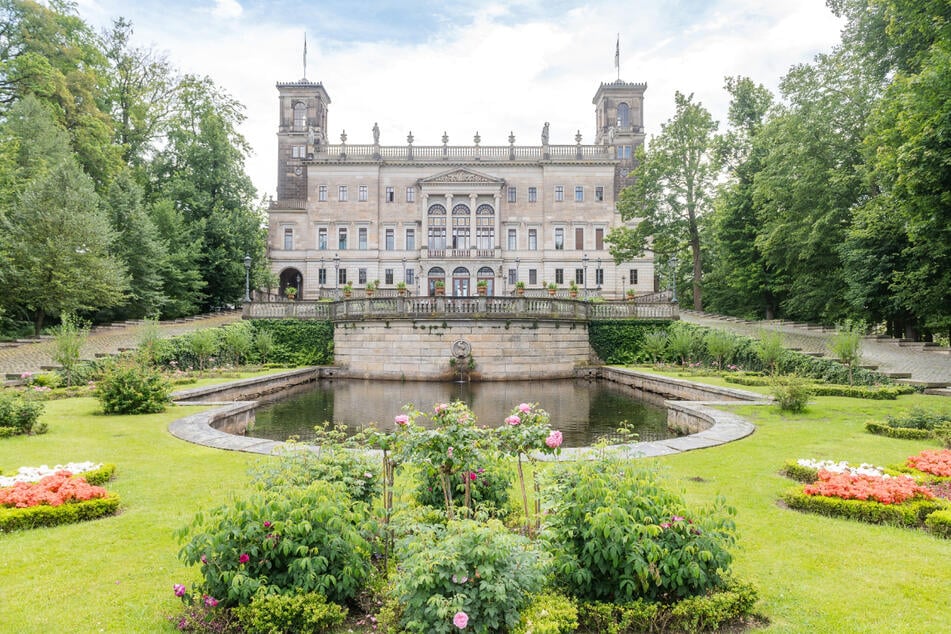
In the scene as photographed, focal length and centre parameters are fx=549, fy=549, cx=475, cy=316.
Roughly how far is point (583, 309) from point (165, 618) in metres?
26.3

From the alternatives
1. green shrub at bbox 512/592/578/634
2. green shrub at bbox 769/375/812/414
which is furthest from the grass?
green shrub at bbox 769/375/812/414

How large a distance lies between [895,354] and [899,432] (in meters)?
13.4

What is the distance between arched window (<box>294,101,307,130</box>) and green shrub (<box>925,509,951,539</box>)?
63.8 meters

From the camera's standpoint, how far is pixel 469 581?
130 inches

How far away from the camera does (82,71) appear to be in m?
33.5

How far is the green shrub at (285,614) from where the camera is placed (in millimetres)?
3557

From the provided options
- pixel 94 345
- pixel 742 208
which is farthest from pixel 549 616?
pixel 742 208

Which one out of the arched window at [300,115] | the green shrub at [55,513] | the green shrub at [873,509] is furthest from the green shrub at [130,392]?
the arched window at [300,115]

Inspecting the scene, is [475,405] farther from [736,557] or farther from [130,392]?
[736,557]

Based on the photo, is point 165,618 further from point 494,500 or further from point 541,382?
point 541,382

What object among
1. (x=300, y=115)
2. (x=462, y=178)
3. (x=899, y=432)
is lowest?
(x=899, y=432)

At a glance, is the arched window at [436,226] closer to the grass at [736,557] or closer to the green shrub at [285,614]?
the grass at [736,557]

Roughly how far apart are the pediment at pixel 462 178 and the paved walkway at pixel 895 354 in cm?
2870

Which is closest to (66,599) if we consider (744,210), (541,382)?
(541,382)
